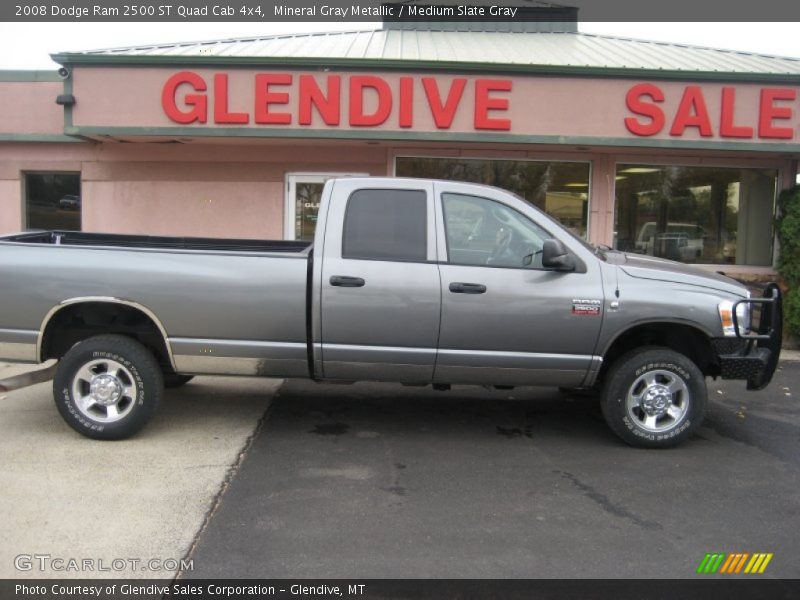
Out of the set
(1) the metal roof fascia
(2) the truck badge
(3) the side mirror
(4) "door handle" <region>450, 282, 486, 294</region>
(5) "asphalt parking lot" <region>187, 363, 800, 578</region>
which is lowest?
(5) "asphalt parking lot" <region>187, 363, 800, 578</region>

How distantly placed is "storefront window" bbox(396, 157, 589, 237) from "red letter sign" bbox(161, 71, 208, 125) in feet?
9.38

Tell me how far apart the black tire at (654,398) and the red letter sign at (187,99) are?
634cm

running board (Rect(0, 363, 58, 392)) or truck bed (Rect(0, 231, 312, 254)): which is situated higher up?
truck bed (Rect(0, 231, 312, 254))

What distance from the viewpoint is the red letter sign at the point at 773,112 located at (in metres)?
9.08

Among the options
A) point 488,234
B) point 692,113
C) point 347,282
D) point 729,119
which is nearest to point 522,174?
point 692,113

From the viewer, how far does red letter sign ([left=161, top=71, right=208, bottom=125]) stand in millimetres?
Answer: 9023

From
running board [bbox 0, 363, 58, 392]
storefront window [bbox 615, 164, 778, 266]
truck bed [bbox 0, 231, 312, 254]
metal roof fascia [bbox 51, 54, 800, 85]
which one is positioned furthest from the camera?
storefront window [bbox 615, 164, 778, 266]

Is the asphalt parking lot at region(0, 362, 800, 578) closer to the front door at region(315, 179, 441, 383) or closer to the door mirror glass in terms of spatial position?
the front door at region(315, 179, 441, 383)

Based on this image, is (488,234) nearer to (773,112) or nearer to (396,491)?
(396,491)

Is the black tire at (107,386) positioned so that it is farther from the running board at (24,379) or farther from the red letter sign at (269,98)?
the red letter sign at (269,98)

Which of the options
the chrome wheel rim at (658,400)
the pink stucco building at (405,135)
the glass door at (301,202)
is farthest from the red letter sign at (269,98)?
the chrome wheel rim at (658,400)

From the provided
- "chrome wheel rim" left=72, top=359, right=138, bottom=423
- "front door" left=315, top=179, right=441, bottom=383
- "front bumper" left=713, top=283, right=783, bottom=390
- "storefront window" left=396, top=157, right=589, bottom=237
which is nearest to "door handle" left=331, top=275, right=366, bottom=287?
"front door" left=315, top=179, right=441, bottom=383

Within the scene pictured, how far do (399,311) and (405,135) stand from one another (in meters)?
4.40

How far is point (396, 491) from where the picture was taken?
457cm
